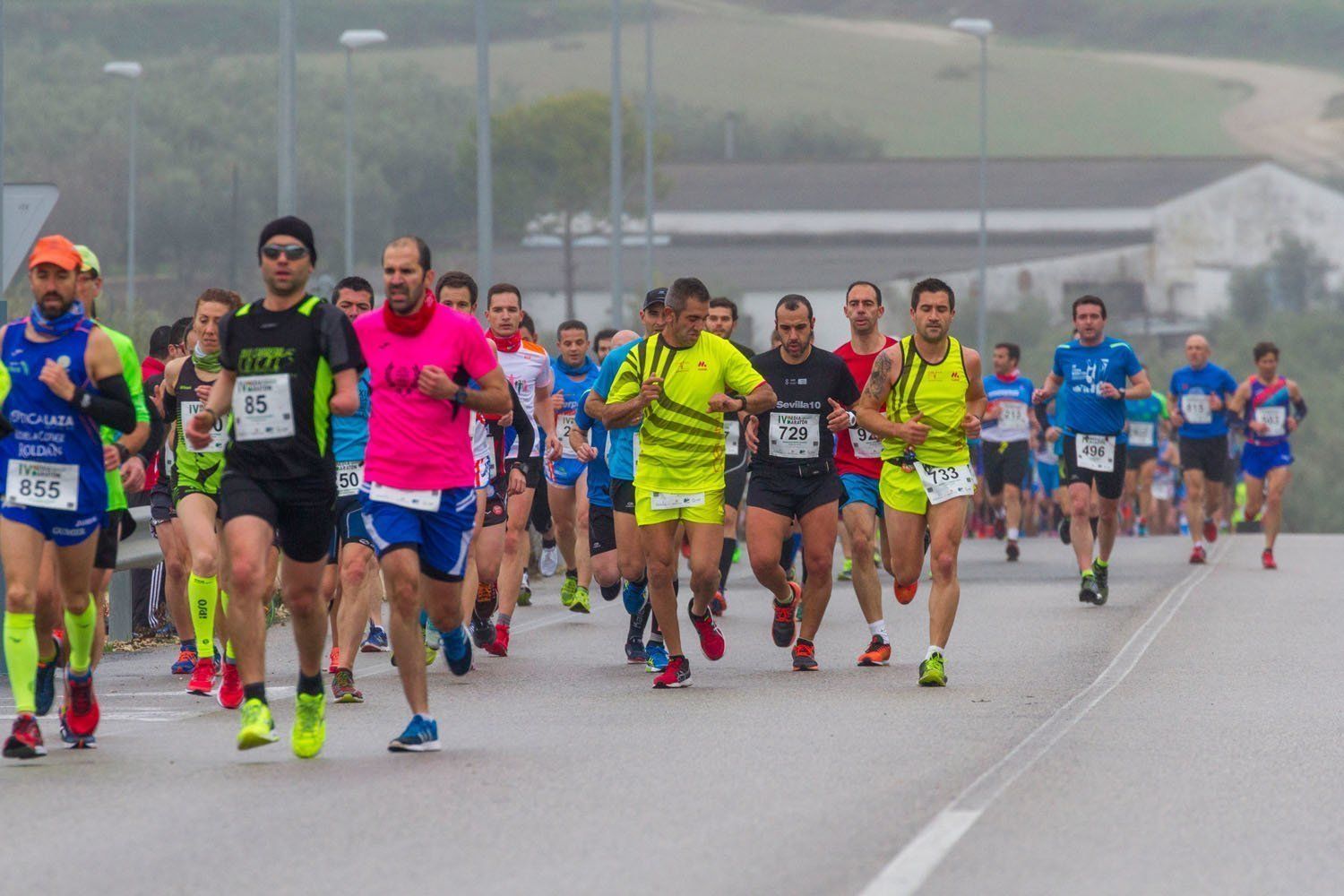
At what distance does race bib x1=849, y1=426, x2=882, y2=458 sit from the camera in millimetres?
13766

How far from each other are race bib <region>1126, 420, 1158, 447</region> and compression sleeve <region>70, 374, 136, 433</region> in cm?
1959

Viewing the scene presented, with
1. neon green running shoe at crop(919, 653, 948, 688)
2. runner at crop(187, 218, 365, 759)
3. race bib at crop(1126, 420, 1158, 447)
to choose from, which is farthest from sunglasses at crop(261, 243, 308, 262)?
race bib at crop(1126, 420, 1158, 447)

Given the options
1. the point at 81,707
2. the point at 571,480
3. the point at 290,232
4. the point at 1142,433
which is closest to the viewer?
the point at 290,232

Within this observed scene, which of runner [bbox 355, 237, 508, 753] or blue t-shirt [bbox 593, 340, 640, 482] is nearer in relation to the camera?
runner [bbox 355, 237, 508, 753]

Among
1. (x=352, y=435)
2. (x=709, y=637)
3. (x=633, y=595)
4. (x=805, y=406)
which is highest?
(x=805, y=406)

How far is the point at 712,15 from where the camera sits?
14362 centimetres

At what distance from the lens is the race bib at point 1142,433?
28141 millimetres

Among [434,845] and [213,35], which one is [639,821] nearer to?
[434,845]

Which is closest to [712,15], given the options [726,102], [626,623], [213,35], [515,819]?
[726,102]

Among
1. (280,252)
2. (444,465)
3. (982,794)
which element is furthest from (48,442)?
(982,794)

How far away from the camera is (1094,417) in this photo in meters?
18.2

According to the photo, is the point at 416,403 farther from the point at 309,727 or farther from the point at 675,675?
the point at 675,675

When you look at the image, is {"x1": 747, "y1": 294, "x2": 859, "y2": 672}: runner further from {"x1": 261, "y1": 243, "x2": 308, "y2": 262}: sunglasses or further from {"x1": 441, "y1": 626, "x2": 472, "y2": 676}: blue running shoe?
{"x1": 261, "y1": 243, "x2": 308, "y2": 262}: sunglasses

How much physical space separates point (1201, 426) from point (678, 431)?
41.0 ft
